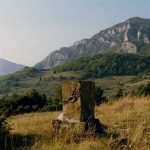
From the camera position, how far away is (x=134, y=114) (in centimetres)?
1302

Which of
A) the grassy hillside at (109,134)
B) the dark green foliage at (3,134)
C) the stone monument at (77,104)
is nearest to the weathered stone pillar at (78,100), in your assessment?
the stone monument at (77,104)

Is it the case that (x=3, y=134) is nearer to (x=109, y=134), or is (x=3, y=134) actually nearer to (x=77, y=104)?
(x=77, y=104)

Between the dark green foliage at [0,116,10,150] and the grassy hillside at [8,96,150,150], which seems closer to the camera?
the grassy hillside at [8,96,150,150]

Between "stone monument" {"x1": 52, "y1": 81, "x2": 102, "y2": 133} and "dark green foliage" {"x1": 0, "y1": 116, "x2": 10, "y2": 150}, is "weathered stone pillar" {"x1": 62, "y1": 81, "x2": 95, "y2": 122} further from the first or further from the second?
"dark green foliage" {"x1": 0, "y1": 116, "x2": 10, "y2": 150}

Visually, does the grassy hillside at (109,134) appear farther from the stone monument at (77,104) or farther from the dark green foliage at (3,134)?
the stone monument at (77,104)

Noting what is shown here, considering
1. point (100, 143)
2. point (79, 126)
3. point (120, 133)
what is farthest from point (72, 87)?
point (100, 143)

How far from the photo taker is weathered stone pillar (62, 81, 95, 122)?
10453 mm

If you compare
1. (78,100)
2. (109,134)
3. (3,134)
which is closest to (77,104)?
(78,100)

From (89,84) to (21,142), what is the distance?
2553 mm

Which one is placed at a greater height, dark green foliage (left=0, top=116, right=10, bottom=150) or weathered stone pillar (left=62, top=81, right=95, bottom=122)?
weathered stone pillar (left=62, top=81, right=95, bottom=122)

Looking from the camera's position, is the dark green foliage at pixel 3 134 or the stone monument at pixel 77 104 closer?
the dark green foliage at pixel 3 134

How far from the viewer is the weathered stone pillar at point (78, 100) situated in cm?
1045

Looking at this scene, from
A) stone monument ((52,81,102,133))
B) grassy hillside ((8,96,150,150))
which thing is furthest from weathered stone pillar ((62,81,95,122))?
grassy hillside ((8,96,150,150))

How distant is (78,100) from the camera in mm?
10508
